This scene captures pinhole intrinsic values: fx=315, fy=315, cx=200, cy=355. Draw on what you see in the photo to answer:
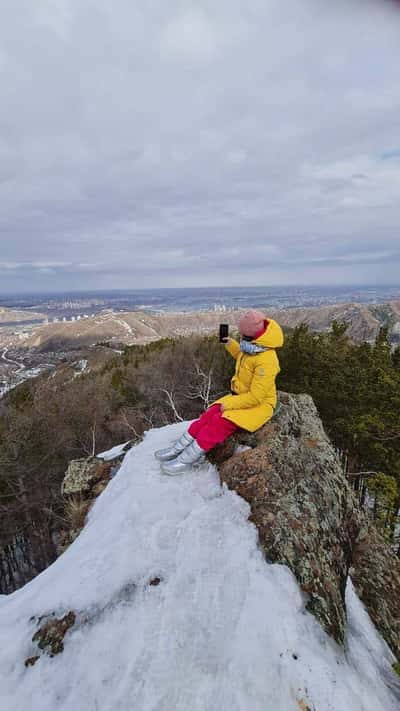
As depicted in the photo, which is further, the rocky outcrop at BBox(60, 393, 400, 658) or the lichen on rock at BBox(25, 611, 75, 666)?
the rocky outcrop at BBox(60, 393, 400, 658)

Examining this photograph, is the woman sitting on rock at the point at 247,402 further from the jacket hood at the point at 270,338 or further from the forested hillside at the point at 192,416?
the forested hillside at the point at 192,416

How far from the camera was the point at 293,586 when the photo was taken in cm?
421

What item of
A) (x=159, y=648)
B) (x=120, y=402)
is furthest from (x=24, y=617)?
(x=120, y=402)

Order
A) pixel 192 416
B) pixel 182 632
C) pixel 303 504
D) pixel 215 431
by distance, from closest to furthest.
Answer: pixel 182 632 < pixel 303 504 < pixel 215 431 < pixel 192 416

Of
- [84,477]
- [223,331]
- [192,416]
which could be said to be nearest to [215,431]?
[223,331]

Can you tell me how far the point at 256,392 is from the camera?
583cm

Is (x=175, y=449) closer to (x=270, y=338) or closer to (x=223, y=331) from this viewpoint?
(x=223, y=331)

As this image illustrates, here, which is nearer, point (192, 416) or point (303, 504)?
point (303, 504)

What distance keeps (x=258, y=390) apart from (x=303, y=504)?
2061 millimetres

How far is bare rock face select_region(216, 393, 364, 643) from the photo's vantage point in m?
4.46

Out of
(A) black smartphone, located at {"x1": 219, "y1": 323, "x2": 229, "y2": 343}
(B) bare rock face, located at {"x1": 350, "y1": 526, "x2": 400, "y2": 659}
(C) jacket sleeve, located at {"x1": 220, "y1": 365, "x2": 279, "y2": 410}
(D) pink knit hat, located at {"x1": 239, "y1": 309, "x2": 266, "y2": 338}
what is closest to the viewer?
(B) bare rock face, located at {"x1": 350, "y1": 526, "x2": 400, "y2": 659}

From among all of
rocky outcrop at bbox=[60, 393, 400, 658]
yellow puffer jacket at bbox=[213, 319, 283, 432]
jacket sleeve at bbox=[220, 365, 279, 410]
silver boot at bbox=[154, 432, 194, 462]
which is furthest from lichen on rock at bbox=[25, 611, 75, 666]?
jacket sleeve at bbox=[220, 365, 279, 410]

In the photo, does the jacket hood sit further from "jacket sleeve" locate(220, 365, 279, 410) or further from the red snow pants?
the red snow pants

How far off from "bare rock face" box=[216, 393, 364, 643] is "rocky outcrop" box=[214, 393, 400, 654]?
13 mm
